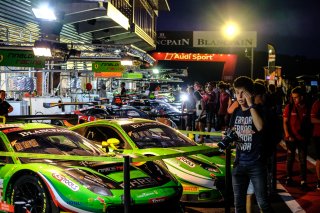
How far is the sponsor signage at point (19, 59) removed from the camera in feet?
51.2

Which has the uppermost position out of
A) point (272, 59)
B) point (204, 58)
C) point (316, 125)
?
point (204, 58)

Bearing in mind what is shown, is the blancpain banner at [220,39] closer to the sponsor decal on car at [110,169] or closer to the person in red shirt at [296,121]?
the person in red shirt at [296,121]

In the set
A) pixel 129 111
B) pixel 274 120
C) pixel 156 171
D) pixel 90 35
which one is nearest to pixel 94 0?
pixel 129 111

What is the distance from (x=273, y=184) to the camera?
27.5 ft

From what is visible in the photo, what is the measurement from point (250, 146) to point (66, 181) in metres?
2.22

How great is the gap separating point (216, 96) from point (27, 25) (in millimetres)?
9813

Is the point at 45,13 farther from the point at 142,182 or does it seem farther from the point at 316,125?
the point at 142,182

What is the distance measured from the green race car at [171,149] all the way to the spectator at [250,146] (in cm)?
155

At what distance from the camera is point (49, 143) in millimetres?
6898

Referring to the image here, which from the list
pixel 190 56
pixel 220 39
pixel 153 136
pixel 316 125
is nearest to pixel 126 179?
pixel 153 136

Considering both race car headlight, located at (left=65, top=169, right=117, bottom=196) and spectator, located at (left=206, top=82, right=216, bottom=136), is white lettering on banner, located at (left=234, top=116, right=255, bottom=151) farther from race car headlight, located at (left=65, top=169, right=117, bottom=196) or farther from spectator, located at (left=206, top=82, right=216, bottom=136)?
spectator, located at (left=206, top=82, right=216, bottom=136)

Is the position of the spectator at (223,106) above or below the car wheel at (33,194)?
above

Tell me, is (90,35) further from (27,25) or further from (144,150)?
(144,150)

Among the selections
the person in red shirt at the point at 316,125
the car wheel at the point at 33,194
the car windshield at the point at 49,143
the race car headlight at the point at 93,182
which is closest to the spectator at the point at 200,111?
the person in red shirt at the point at 316,125
